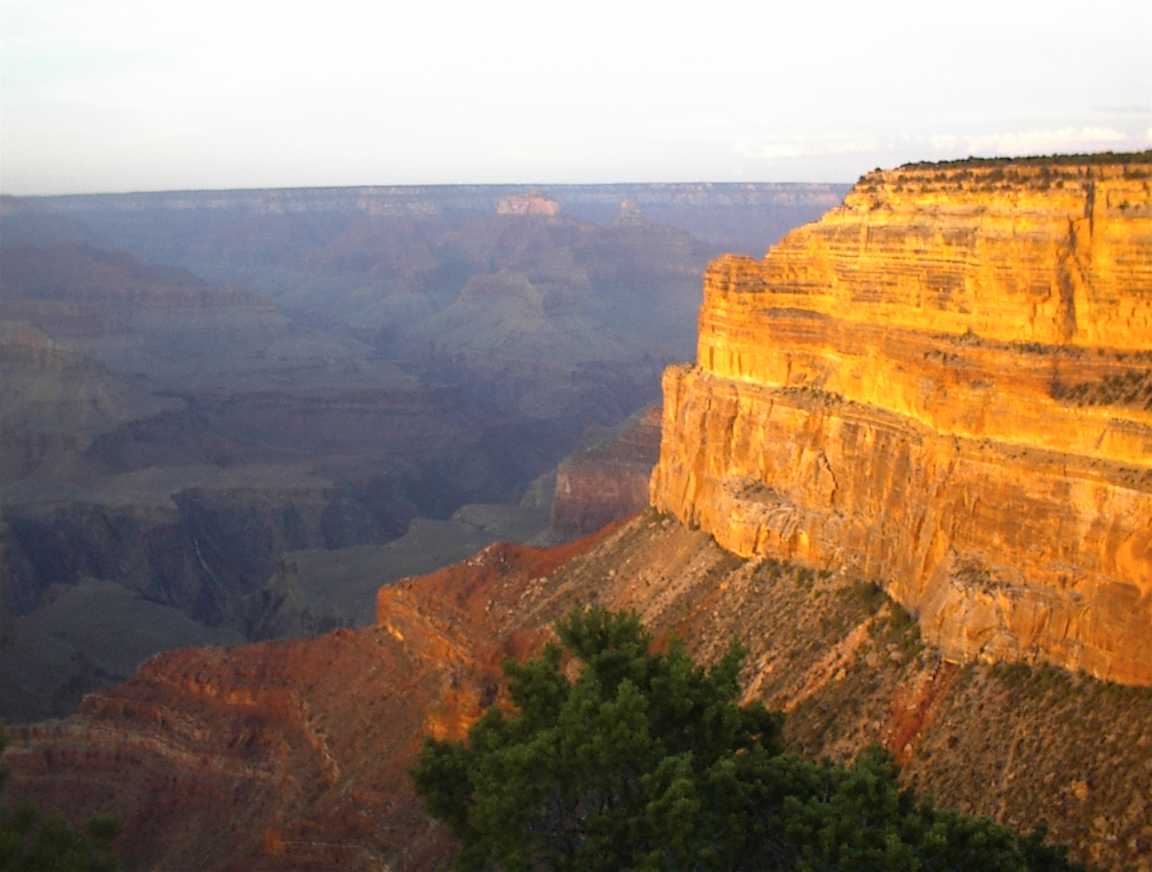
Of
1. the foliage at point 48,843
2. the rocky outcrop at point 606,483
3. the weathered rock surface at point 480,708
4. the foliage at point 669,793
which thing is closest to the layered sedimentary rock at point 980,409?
the weathered rock surface at point 480,708

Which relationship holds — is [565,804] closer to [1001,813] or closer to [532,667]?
[532,667]

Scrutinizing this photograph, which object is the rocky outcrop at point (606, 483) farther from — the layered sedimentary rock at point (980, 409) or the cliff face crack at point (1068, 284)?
the cliff face crack at point (1068, 284)

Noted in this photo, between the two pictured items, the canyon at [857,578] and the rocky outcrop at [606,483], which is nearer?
the canyon at [857,578]

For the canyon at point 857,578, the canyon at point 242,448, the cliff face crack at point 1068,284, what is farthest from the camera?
the canyon at point 242,448

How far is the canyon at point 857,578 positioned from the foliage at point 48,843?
505 inches

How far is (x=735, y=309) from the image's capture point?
132ft

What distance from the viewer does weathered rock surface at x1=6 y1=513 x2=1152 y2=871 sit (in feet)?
79.3

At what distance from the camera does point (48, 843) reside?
71.7ft

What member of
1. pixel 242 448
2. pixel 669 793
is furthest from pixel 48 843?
pixel 242 448

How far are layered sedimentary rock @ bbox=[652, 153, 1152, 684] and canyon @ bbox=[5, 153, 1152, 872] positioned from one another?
7 cm

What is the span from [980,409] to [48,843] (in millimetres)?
19182

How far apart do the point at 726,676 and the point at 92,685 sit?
48661mm

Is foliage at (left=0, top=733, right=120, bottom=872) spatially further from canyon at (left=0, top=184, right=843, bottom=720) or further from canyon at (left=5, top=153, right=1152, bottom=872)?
canyon at (left=0, top=184, right=843, bottom=720)

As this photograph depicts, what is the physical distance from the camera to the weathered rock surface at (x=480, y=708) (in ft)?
79.3
